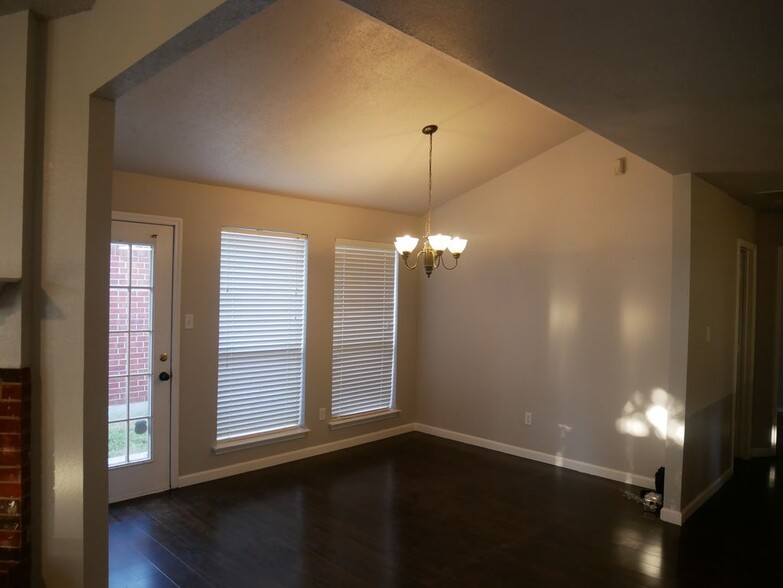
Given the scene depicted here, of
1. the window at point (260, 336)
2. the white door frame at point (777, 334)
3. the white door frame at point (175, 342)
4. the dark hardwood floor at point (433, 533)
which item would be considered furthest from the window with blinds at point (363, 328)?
the white door frame at point (777, 334)

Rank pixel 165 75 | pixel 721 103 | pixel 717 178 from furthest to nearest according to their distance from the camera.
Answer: pixel 717 178 < pixel 165 75 < pixel 721 103

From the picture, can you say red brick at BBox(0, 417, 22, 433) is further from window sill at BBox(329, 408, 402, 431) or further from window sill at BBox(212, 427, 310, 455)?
window sill at BBox(329, 408, 402, 431)

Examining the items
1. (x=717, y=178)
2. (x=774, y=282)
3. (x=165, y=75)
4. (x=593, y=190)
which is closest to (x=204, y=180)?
(x=165, y=75)

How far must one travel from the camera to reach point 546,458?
4.95 metres

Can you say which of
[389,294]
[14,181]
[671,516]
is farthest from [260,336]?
[671,516]

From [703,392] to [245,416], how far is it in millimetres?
3697

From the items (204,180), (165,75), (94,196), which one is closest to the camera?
(94,196)

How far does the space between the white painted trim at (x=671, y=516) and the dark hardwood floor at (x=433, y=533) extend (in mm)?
90

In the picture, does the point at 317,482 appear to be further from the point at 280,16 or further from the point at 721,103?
the point at 721,103

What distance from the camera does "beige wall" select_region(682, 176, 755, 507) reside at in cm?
372

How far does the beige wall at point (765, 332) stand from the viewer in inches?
207

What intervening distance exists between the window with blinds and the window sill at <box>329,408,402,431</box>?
0.04m

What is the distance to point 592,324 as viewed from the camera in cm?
468

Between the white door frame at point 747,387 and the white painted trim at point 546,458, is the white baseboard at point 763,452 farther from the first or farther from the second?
the white painted trim at point 546,458
